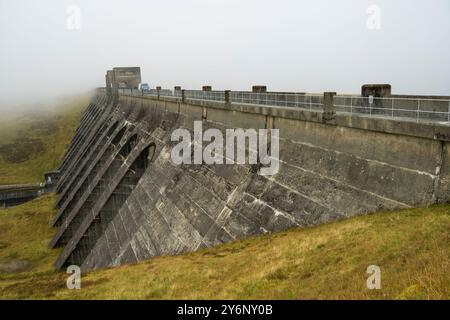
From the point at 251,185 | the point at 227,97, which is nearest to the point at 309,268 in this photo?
the point at 251,185

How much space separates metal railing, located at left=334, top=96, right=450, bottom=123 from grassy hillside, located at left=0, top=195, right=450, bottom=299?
390 centimetres

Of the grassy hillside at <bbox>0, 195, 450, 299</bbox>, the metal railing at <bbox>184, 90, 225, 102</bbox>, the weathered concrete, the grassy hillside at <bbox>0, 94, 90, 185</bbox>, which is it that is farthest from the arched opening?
the grassy hillside at <bbox>0, 94, 90, 185</bbox>

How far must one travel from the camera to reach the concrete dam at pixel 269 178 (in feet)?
38.4

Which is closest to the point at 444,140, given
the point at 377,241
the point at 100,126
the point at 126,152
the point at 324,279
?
the point at 377,241

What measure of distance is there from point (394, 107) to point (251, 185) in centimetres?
733

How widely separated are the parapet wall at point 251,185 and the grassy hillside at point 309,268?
3.11 ft

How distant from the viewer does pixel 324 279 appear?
30.6 feet

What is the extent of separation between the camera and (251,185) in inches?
722

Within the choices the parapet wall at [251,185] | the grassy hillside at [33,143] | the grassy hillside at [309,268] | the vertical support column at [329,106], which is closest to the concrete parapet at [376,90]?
the vertical support column at [329,106]

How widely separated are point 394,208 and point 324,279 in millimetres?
3859

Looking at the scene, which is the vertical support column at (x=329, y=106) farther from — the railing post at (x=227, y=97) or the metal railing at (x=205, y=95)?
the metal railing at (x=205, y=95)

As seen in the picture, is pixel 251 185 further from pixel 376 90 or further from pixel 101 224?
pixel 101 224

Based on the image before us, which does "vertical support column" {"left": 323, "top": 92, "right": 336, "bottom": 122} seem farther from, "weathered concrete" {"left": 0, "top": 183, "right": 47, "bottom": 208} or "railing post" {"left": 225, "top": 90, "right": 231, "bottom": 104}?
"weathered concrete" {"left": 0, "top": 183, "right": 47, "bottom": 208}
